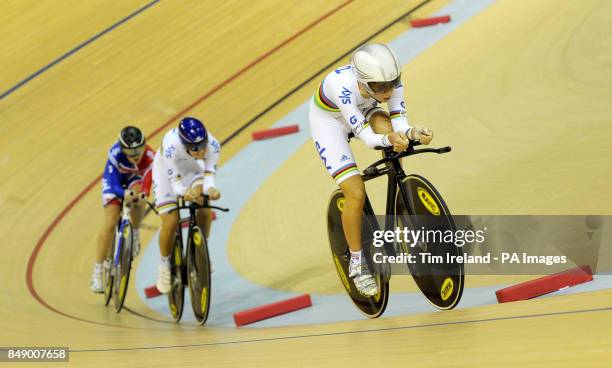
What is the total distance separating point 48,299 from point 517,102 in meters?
3.33

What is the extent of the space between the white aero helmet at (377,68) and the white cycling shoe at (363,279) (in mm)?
764

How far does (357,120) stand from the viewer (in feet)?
11.2

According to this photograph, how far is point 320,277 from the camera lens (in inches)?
192

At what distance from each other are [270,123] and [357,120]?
4.22 meters

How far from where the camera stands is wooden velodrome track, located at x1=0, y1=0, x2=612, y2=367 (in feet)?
9.48

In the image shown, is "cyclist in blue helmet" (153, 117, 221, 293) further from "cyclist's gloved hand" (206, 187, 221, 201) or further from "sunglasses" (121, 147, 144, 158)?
"sunglasses" (121, 147, 144, 158)

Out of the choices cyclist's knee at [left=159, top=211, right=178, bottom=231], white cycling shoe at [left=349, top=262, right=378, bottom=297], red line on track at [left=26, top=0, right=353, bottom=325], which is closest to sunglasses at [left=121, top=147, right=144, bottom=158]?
cyclist's knee at [left=159, top=211, right=178, bottom=231]

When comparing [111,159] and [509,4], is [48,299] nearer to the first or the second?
[111,159]

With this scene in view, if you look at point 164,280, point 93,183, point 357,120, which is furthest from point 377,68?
point 93,183

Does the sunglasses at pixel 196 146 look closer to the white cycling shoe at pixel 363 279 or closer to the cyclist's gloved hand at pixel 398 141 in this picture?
the white cycling shoe at pixel 363 279

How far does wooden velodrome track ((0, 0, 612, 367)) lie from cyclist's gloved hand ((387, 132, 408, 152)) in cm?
62

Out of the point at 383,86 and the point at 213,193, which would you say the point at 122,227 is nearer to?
the point at 213,193

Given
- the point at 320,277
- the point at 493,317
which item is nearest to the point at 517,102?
the point at 320,277

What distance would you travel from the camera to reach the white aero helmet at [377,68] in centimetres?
327
